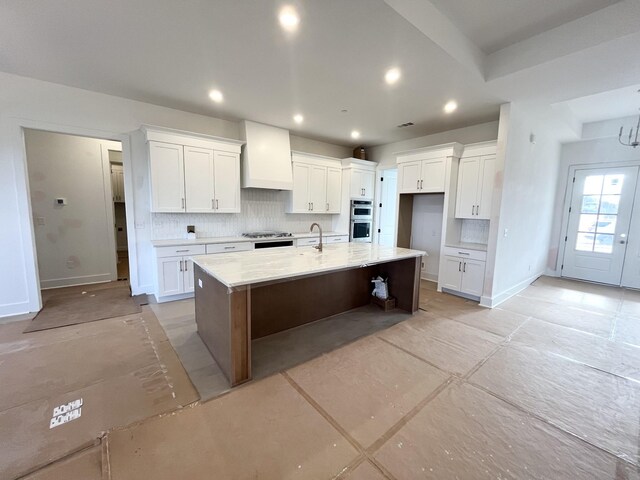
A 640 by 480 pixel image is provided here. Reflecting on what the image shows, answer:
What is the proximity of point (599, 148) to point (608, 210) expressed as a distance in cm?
129

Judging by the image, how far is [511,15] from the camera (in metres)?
2.41

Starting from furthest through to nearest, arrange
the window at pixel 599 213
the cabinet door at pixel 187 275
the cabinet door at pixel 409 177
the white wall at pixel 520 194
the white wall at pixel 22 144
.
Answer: the window at pixel 599 213, the cabinet door at pixel 409 177, the cabinet door at pixel 187 275, the white wall at pixel 520 194, the white wall at pixel 22 144

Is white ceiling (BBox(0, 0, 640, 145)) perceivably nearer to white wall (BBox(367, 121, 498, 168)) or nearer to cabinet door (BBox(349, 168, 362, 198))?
white wall (BBox(367, 121, 498, 168))

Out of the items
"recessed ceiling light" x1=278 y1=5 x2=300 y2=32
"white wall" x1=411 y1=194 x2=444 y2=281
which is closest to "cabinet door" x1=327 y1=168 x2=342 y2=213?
"white wall" x1=411 y1=194 x2=444 y2=281

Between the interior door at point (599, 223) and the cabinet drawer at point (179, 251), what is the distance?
25.1ft

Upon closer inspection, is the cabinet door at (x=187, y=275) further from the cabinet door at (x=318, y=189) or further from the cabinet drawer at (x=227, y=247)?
the cabinet door at (x=318, y=189)

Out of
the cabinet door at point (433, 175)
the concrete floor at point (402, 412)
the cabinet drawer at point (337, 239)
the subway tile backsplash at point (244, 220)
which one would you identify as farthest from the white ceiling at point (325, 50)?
the concrete floor at point (402, 412)

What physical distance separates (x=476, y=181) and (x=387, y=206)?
7.62 ft

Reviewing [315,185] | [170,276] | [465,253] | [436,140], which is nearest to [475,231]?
[465,253]

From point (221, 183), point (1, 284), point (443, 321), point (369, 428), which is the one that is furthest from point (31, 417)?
point (443, 321)

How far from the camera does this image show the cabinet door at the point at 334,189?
19.0 feet

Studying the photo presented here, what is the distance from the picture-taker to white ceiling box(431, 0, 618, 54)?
2.25 meters

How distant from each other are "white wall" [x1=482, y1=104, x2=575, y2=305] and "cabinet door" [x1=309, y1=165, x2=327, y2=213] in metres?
3.12

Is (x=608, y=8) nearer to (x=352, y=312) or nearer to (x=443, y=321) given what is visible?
(x=443, y=321)
